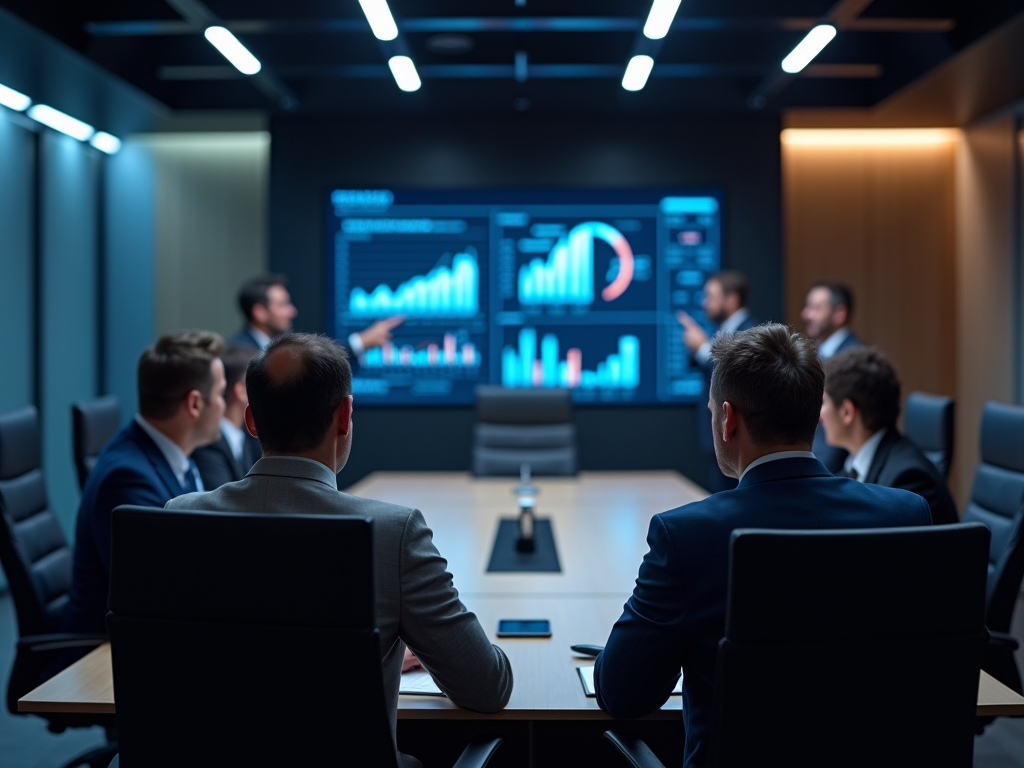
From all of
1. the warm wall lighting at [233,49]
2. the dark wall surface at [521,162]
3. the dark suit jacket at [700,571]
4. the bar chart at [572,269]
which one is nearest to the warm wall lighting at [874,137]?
the dark wall surface at [521,162]

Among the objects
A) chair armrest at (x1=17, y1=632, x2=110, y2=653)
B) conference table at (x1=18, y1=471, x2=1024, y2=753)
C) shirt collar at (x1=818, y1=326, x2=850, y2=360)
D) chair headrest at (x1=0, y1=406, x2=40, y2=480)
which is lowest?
chair armrest at (x1=17, y1=632, x2=110, y2=653)

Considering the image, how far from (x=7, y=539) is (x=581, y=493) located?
→ 2500mm

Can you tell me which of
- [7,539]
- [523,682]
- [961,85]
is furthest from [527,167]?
[523,682]

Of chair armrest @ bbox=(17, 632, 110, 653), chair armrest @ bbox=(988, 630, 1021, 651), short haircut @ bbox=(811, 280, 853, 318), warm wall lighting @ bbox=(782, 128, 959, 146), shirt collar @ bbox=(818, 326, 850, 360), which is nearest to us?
chair armrest @ bbox=(17, 632, 110, 653)

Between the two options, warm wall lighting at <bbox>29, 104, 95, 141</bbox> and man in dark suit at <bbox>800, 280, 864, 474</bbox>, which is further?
warm wall lighting at <bbox>29, 104, 95, 141</bbox>

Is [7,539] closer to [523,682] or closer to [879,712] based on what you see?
[523,682]

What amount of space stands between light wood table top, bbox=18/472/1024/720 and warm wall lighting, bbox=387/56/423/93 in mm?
2079

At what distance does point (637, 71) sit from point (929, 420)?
224 centimetres

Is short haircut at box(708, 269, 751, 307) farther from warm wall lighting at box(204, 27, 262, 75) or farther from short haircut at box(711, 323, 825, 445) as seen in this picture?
short haircut at box(711, 323, 825, 445)

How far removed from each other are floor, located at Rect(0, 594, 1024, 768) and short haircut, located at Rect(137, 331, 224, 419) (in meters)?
1.31

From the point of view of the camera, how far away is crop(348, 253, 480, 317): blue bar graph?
20.7 ft

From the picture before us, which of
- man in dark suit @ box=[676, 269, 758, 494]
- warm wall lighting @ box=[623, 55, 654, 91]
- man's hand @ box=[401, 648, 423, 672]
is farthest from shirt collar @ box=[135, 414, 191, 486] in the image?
man in dark suit @ box=[676, 269, 758, 494]

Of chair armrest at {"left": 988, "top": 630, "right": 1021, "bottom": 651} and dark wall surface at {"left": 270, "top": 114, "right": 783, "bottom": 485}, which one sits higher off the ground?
dark wall surface at {"left": 270, "top": 114, "right": 783, "bottom": 485}

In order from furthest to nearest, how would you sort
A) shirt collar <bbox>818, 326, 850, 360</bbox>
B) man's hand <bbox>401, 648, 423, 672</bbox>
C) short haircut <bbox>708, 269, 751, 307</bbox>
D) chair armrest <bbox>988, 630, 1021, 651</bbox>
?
short haircut <bbox>708, 269, 751, 307</bbox> < shirt collar <bbox>818, 326, 850, 360</bbox> < chair armrest <bbox>988, 630, 1021, 651</bbox> < man's hand <bbox>401, 648, 423, 672</bbox>
